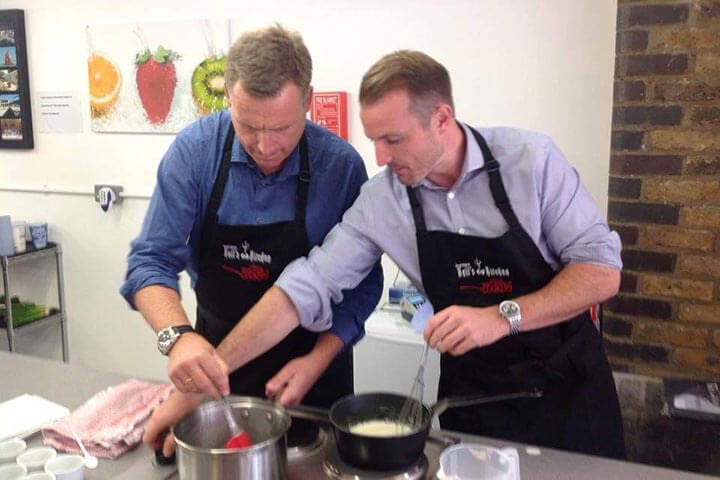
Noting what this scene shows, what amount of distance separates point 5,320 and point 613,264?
3049mm

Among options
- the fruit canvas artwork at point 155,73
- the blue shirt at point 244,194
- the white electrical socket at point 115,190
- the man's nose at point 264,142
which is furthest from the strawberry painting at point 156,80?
the man's nose at point 264,142

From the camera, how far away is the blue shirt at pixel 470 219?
1441 millimetres

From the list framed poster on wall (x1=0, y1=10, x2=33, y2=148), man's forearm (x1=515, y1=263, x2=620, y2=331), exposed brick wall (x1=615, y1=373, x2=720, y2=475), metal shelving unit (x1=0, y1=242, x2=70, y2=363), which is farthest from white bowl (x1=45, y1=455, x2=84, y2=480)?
framed poster on wall (x1=0, y1=10, x2=33, y2=148)

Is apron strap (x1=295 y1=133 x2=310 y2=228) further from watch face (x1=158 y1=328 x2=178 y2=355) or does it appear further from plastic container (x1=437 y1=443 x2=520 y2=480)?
plastic container (x1=437 y1=443 x2=520 y2=480)

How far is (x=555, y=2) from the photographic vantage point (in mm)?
2416

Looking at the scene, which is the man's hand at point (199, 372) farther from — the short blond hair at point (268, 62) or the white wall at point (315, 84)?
the white wall at point (315, 84)

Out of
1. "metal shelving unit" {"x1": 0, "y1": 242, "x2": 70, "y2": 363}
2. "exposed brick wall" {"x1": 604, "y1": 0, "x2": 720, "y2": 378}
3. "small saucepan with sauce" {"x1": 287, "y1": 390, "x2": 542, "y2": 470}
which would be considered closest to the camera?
"small saucepan with sauce" {"x1": 287, "y1": 390, "x2": 542, "y2": 470}

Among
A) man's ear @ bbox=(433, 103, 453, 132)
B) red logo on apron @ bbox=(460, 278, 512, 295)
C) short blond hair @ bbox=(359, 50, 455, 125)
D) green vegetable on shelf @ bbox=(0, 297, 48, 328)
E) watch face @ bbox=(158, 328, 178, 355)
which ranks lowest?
green vegetable on shelf @ bbox=(0, 297, 48, 328)

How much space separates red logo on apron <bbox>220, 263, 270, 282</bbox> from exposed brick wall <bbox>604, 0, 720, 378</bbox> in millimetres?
1251

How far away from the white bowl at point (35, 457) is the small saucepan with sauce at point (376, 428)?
46 centimetres

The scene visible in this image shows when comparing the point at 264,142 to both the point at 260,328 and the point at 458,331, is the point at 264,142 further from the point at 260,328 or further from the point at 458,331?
the point at 458,331

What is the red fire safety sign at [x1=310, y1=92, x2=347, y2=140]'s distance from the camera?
281 cm

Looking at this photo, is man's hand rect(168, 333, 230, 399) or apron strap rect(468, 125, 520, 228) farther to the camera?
apron strap rect(468, 125, 520, 228)

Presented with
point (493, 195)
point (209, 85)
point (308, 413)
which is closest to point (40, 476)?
point (308, 413)
